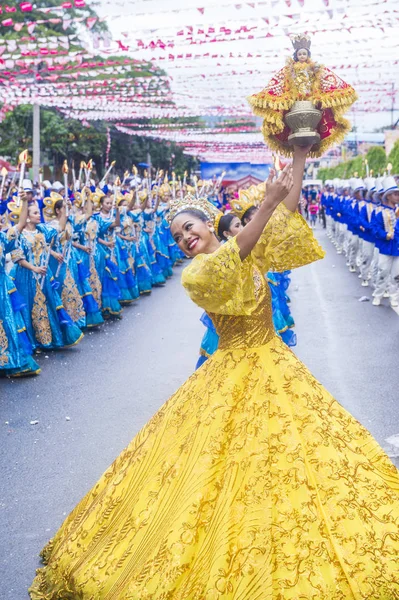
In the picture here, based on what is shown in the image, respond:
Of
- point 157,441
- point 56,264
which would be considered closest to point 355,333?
point 56,264

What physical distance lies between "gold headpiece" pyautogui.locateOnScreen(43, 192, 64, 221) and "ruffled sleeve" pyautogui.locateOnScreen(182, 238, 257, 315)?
6.98m

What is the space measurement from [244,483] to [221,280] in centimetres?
79

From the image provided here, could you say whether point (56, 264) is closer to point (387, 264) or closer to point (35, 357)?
point (35, 357)

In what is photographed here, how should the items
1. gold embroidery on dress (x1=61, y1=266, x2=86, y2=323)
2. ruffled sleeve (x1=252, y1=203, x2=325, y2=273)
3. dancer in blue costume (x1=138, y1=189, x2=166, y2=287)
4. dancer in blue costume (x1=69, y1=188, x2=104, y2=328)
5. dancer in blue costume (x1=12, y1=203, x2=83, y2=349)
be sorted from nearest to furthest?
ruffled sleeve (x1=252, y1=203, x2=325, y2=273) → dancer in blue costume (x1=12, y1=203, x2=83, y2=349) → gold embroidery on dress (x1=61, y1=266, x2=86, y2=323) → dancer in blue costume (x1=69, y1=188, x2=104, y2=328) → dancer in blue costume (x1=138, y1=189, x2=166, y2=287)

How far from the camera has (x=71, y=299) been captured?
33.7ft

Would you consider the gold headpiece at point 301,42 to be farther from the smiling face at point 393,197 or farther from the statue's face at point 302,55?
the smiling face at point 393,197

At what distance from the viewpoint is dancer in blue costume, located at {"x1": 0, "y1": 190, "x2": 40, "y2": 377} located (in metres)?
7.79

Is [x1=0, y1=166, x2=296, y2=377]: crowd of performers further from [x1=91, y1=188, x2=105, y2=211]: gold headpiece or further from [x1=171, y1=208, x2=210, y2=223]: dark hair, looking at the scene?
[x1=171, y1=208, x2=210, y2=223]: dark hair

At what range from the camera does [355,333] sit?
9.85 meters

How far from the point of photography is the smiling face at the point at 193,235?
10.6ft

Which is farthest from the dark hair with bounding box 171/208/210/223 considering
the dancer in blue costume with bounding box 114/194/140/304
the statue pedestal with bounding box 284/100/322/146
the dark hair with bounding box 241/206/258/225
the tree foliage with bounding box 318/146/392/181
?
the tree foliage with bounding box 318/146/392/181

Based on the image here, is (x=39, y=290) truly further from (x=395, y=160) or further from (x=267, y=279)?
(x=395, y=160)

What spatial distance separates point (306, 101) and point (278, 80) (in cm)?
19

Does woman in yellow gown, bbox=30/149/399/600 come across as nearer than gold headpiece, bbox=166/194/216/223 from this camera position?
Yes
